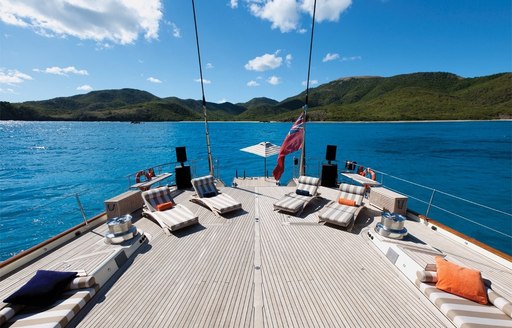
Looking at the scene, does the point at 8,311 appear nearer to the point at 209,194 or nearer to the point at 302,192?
the point at 209,194

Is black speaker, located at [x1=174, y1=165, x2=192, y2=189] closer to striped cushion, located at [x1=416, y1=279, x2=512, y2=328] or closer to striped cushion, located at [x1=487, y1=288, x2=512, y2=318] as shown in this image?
striped cushion, located at [x1=416, y1=279, x2=512, y2=328]

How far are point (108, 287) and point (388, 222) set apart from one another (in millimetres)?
7387

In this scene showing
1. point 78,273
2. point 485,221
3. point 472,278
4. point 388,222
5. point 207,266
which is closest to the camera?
point 472,278

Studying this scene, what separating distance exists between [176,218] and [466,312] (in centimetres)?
759

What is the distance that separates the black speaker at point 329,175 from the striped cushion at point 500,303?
27.4 ft

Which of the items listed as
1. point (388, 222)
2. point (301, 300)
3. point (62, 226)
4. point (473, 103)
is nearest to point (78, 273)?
point (301, 300)

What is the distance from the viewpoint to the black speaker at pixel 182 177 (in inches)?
457

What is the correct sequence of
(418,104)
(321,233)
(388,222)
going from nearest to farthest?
1. (388,222)
2. (321,233)
3. (418,104)

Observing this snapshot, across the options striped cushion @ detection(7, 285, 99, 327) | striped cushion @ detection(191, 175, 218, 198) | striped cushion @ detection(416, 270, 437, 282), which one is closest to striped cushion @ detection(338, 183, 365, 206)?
striped cushion @ detection(416, 270, 437, 282)

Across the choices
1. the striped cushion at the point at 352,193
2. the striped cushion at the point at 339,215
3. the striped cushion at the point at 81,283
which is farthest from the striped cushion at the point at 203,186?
the striped cushion at the point at 352,193

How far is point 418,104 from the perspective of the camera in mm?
134250

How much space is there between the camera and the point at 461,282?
166 inches

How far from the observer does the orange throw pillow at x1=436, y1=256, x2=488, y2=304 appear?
4.07 metres

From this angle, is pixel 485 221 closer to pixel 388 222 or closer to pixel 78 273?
pixel 388 222
